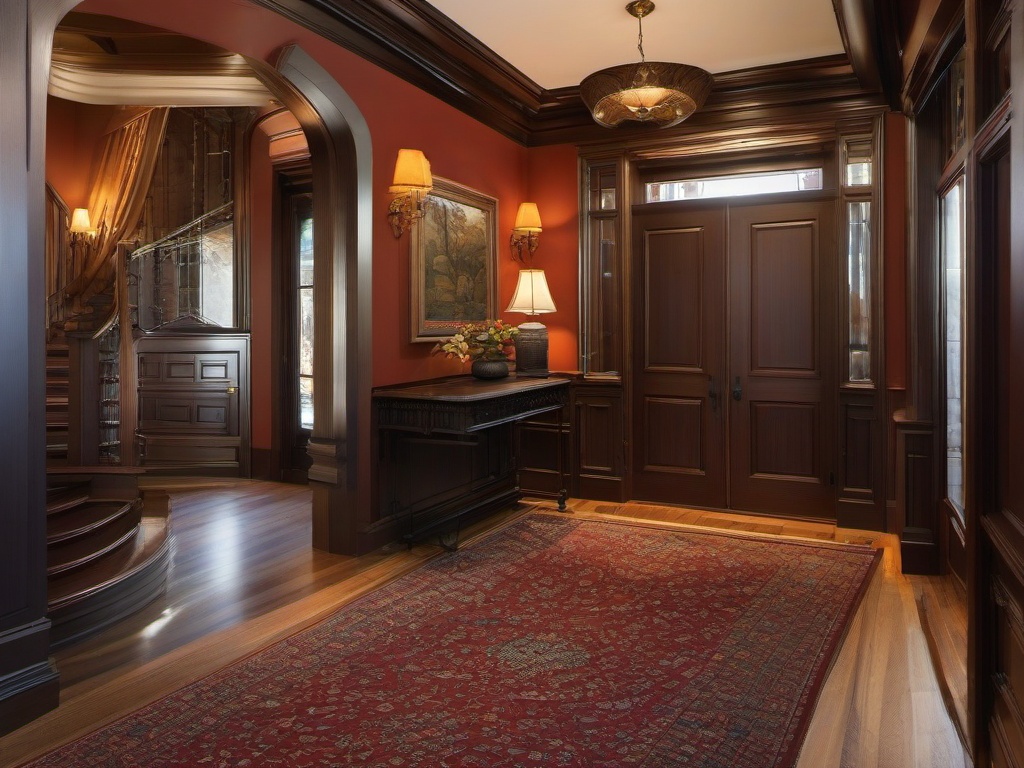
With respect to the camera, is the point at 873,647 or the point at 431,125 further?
the point at 431,125

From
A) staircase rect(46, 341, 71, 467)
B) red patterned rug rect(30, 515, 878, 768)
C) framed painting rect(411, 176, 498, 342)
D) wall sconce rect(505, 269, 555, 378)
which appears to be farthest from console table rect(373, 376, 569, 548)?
staircase rect(46, 341, 71, 467)

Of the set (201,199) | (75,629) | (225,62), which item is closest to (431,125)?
(225,62)

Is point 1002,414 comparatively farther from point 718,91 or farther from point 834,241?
point 718,91

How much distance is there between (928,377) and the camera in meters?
4.37

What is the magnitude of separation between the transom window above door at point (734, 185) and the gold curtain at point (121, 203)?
169 inches

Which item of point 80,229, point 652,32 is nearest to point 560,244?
point 652,32

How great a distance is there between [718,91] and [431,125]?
215cm

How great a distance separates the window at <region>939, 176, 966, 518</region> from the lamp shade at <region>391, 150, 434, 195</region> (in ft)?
9.44

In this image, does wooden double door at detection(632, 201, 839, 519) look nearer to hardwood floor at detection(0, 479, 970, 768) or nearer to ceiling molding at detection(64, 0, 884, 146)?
hardwood floor at detection(0, 479, 970, 768)

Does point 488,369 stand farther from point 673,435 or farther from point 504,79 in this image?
point 504,79

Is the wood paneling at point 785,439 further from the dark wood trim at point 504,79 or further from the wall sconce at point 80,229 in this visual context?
the wall sconce at point 80,229

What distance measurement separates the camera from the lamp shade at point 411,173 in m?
4.61

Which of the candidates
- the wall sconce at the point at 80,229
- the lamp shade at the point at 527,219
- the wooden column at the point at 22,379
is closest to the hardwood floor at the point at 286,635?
the wooden column at the point at 22,379

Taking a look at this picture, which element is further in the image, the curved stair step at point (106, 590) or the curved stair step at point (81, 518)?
the curved stair step at point (81, 518)
